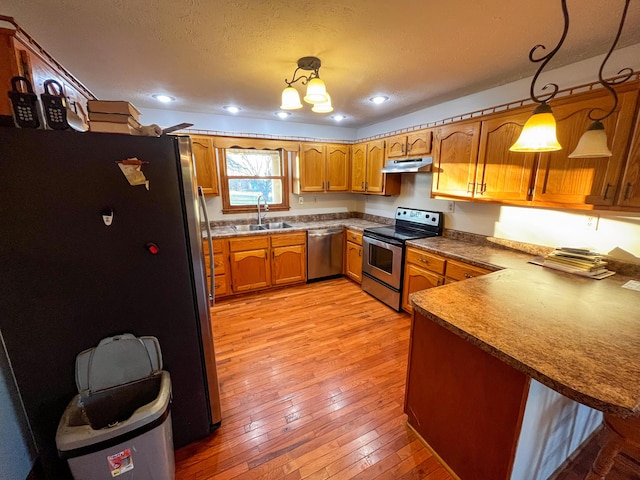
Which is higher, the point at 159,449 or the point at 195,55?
the point at 195,55

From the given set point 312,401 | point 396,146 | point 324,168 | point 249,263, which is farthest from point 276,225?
point 312,401

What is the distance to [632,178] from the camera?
1.55m

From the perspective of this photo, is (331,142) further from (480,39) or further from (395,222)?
(480,39)

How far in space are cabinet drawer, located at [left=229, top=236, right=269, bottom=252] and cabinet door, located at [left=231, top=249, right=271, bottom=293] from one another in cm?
5

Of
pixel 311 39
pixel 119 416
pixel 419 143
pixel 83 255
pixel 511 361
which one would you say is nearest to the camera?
pixel 511 361

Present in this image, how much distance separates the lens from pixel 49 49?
1.72 meters

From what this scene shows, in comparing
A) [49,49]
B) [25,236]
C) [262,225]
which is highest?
[49,49]

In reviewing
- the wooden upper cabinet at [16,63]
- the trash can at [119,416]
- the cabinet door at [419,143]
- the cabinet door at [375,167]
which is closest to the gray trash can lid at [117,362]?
the trash can at [119,416]

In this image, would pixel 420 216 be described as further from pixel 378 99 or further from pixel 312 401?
pixel 312 401

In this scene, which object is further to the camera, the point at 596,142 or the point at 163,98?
the point at 163,98

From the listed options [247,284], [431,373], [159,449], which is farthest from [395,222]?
[159,449]

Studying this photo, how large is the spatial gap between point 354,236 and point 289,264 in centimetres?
104

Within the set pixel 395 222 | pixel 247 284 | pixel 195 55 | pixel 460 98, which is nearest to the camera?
pixel 195 55

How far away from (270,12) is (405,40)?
86cm
